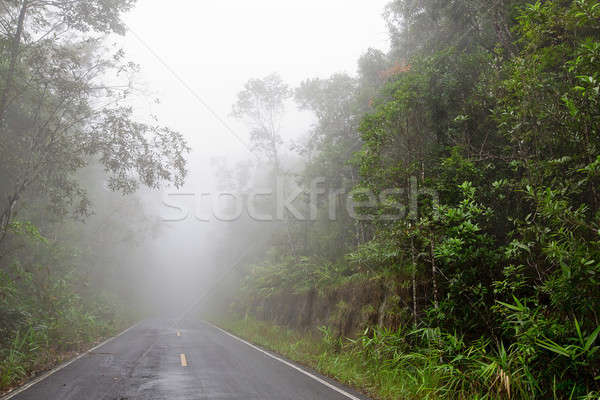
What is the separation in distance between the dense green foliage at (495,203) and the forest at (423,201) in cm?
4

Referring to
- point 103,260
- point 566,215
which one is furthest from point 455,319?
point 103,260

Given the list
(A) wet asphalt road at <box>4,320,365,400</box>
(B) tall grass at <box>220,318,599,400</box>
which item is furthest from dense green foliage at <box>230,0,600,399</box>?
(A) wet asphalt road at <box>4,320,365,400</box>

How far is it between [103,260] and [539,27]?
3377 centimetres

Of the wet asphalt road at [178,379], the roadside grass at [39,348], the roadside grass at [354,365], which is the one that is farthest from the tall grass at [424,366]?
the roadside grass at [39,348]

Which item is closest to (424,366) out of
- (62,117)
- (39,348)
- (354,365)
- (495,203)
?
(354,365)

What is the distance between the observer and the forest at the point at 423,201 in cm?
544

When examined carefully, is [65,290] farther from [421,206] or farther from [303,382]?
[421,206]

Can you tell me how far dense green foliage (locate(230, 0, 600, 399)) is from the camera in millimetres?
5141

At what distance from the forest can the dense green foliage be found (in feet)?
0.14

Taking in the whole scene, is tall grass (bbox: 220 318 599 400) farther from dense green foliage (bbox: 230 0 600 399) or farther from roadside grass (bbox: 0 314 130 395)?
roadside grass (bbox: 0 314 130 395)

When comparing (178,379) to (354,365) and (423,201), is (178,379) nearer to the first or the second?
(354,365)

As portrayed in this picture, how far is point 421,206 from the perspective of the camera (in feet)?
27.0

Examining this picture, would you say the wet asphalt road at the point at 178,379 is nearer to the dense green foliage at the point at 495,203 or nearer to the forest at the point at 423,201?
the forest at the point at 423,201

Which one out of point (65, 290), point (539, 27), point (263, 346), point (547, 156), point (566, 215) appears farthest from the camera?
point (65, 290)
